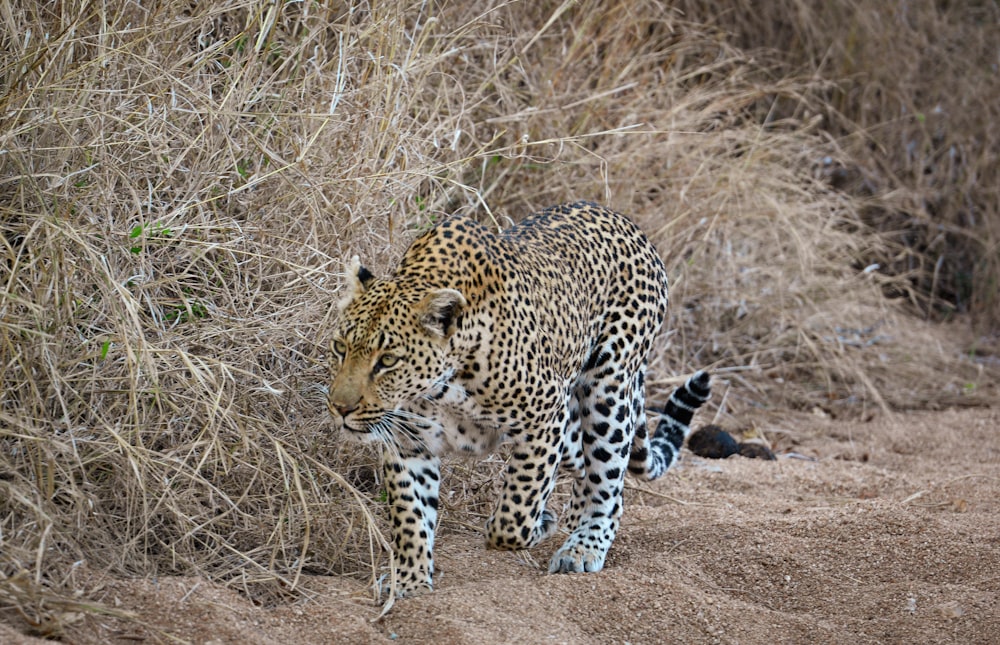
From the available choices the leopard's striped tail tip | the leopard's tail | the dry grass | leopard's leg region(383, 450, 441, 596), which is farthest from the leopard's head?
the leopard's striped tail tip

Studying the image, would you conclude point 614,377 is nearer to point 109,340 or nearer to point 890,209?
point 109,340

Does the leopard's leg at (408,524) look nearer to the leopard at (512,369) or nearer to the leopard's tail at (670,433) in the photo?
the leopard at (512,369)

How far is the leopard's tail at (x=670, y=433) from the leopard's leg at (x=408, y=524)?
1.33m

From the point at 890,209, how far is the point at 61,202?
7182mm

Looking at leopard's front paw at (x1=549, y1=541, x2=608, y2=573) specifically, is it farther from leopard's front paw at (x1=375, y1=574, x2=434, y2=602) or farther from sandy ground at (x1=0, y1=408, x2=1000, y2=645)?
leopard's front paw at (x1=375, y1=574, x2=434, y2=602)

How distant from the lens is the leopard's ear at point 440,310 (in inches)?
164

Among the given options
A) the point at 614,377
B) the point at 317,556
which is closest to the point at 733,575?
the point at 614,377

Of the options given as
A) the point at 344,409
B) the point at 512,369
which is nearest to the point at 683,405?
the point at 512,369

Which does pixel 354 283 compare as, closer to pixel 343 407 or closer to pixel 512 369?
pixel 343 407

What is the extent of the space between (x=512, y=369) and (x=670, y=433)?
1.52 metres

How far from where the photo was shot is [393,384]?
416 centimetres

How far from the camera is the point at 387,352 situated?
4.13m

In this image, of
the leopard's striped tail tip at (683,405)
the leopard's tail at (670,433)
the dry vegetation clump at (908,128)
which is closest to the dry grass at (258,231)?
the leopard's tail at (670,433)

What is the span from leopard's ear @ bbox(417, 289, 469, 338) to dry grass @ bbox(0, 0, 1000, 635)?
648 mm
